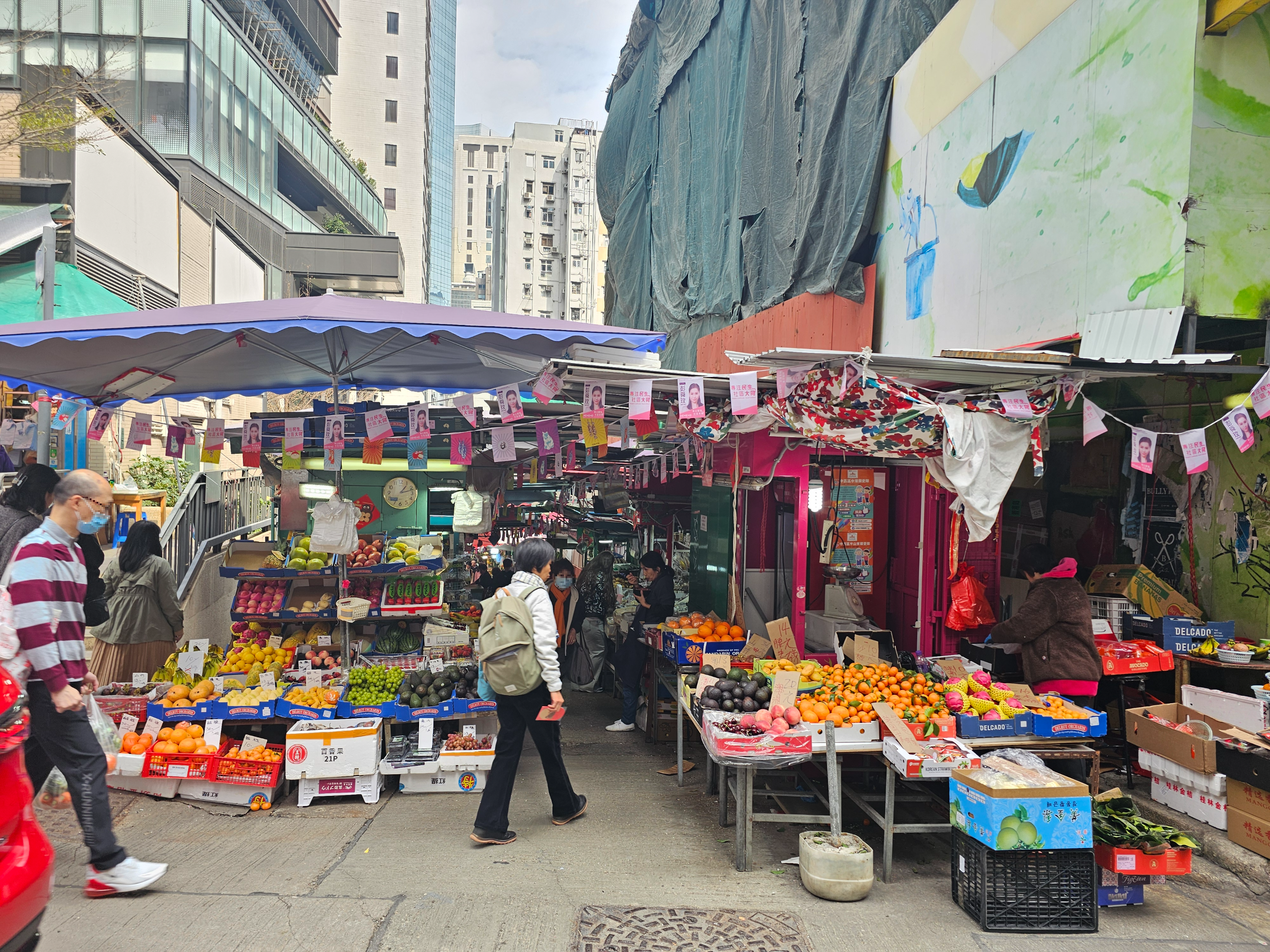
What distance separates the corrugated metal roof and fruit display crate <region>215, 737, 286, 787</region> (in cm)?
671

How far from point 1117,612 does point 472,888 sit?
590 cm

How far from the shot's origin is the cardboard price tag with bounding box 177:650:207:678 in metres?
7.06

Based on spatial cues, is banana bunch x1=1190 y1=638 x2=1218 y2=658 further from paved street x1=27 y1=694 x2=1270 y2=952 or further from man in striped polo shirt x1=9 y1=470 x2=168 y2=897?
man in striped polo shirt x1=9 y1=470 x2=168 y2=897

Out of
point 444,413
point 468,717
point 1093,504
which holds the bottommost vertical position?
point 468,717

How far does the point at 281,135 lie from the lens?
30000 mm

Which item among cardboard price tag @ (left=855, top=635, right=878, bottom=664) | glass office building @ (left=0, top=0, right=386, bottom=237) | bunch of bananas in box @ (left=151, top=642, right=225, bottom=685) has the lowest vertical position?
bunch of bananas in box @ (left=151, top=642, right=225, bottom=685)

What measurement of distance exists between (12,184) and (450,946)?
48.5 ft

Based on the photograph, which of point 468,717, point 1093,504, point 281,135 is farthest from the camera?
point 281,135

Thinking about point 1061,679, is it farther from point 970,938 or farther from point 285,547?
point 285,547

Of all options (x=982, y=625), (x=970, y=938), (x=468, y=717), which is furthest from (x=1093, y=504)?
(x=468, y=717)

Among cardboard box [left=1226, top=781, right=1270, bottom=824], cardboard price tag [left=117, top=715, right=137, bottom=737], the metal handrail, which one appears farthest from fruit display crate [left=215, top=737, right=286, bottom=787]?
cardboard box [left=1226, top=781, right=1270, bottom=824]

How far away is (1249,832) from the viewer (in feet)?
16.9

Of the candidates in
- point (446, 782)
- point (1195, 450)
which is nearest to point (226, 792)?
point (446, 782)

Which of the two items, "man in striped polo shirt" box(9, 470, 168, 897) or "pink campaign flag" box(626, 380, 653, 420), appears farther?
"pink campaign flag" box(626, 380, 653, 420)
